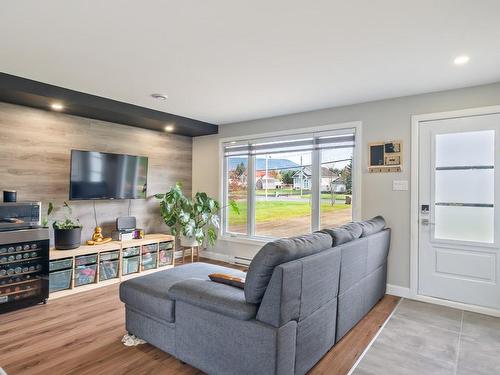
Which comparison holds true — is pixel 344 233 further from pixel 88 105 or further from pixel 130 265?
pixel 88 105

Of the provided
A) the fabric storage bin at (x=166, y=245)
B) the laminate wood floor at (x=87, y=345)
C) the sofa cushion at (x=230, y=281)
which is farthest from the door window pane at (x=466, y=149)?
the fabric storage bin at (x=166, y=245)

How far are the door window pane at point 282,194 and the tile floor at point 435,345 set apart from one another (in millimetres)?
1848

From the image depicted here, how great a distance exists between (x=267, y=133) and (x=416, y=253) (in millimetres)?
2589

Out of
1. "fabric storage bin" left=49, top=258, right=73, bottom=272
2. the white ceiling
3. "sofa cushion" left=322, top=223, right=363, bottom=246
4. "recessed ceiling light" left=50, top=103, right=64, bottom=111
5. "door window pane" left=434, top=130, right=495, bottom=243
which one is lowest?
"fabric storage bin" left=49, top=258, right=73, bottom=272

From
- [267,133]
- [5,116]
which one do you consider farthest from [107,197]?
[267,133]

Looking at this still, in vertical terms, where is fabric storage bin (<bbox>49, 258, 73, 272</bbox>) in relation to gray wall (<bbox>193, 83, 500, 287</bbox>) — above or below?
below

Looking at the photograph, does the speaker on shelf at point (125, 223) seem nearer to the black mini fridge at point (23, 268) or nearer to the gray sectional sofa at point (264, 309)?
the black mini fridge at point (23, 268)

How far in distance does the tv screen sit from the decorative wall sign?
10.5ft

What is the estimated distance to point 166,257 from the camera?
15.8ft

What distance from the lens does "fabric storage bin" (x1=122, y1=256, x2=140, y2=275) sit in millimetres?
4262

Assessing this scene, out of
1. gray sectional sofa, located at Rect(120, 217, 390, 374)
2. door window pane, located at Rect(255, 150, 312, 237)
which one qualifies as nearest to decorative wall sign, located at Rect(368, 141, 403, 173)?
door window pane, located at Rect(255, 150, 312, 237)

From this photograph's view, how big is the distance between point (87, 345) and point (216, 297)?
1.33 meters

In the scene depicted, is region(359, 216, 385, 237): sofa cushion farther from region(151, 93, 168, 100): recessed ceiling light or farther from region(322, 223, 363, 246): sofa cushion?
region(151, 93, 168, 100): recessed ceiling light

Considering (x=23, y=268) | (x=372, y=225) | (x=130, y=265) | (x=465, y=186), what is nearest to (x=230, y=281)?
(x=372, y=225)
